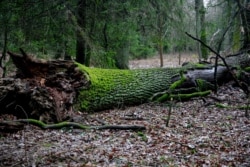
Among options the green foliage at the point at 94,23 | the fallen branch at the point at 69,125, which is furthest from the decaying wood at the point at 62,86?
the green foliage at the point at 94,23

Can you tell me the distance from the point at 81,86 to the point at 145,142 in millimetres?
2809

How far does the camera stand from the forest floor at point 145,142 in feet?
15.9

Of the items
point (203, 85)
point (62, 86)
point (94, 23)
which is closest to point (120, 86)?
point (62, 86)

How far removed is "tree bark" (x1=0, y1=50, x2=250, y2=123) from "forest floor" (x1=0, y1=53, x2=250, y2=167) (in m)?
0.46

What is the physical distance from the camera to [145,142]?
572 centimetres

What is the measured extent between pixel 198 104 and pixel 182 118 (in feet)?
4.61

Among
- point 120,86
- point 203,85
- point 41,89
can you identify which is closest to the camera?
point 41,89

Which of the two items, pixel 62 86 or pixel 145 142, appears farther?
pixel 62 86

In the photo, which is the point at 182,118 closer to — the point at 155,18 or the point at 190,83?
the point at 190,83

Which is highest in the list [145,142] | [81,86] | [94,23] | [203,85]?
[94,23]

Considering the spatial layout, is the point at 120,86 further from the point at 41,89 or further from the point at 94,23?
the point at 94,23

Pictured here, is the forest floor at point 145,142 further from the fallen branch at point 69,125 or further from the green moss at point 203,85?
the green moss at point 203,85

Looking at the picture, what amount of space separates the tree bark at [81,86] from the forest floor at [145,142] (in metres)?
0.46

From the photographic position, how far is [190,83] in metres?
9.14
